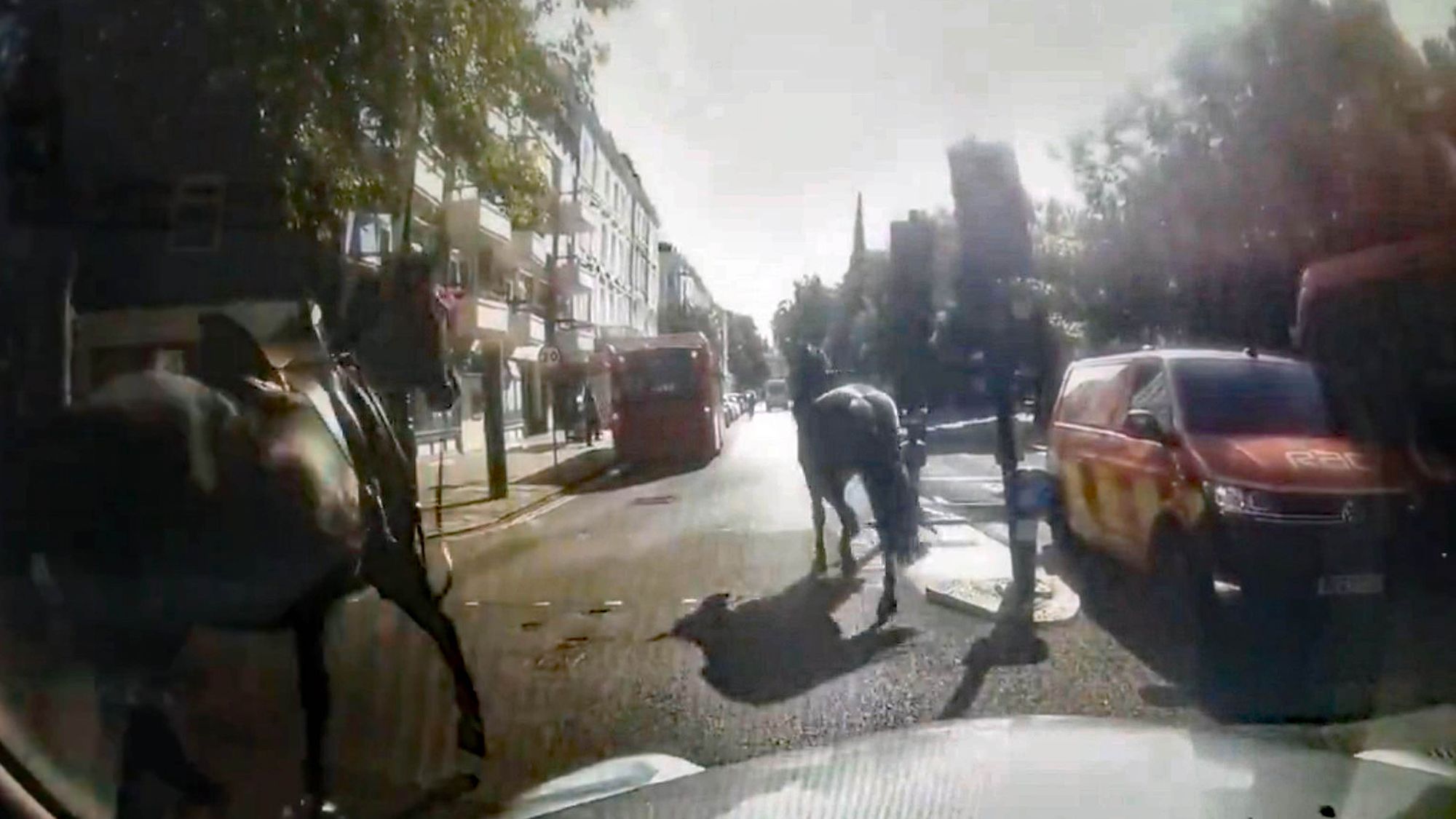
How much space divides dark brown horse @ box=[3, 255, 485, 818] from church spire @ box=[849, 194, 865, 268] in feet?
11.9

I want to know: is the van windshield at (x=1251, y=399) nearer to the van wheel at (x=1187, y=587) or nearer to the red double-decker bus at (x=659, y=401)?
the van wheel at (x=1187, y=587)

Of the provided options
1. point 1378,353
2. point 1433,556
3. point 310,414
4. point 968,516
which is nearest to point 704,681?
point 310,414

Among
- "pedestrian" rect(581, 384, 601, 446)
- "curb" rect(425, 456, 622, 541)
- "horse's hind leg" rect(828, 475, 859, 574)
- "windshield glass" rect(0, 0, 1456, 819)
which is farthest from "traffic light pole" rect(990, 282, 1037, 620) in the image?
"pedestrian" rect(581, 384, 601, 446)

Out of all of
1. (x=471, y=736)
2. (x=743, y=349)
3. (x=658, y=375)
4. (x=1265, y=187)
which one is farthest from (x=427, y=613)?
(x=743, y=349)

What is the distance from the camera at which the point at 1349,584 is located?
21.2 feet

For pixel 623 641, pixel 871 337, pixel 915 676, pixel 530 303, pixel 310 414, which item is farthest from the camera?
pixel 530 303

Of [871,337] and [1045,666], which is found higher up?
[871,337]

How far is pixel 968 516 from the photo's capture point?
1177 centimetres

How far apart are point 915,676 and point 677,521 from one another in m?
5.74

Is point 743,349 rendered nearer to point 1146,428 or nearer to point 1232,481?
point 1146,428

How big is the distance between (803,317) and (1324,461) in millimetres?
4048

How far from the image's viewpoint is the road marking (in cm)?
1180

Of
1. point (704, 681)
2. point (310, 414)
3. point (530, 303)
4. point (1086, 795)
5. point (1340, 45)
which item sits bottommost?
point (704, 681)

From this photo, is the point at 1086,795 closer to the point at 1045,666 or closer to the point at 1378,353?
the point at 1045,666
